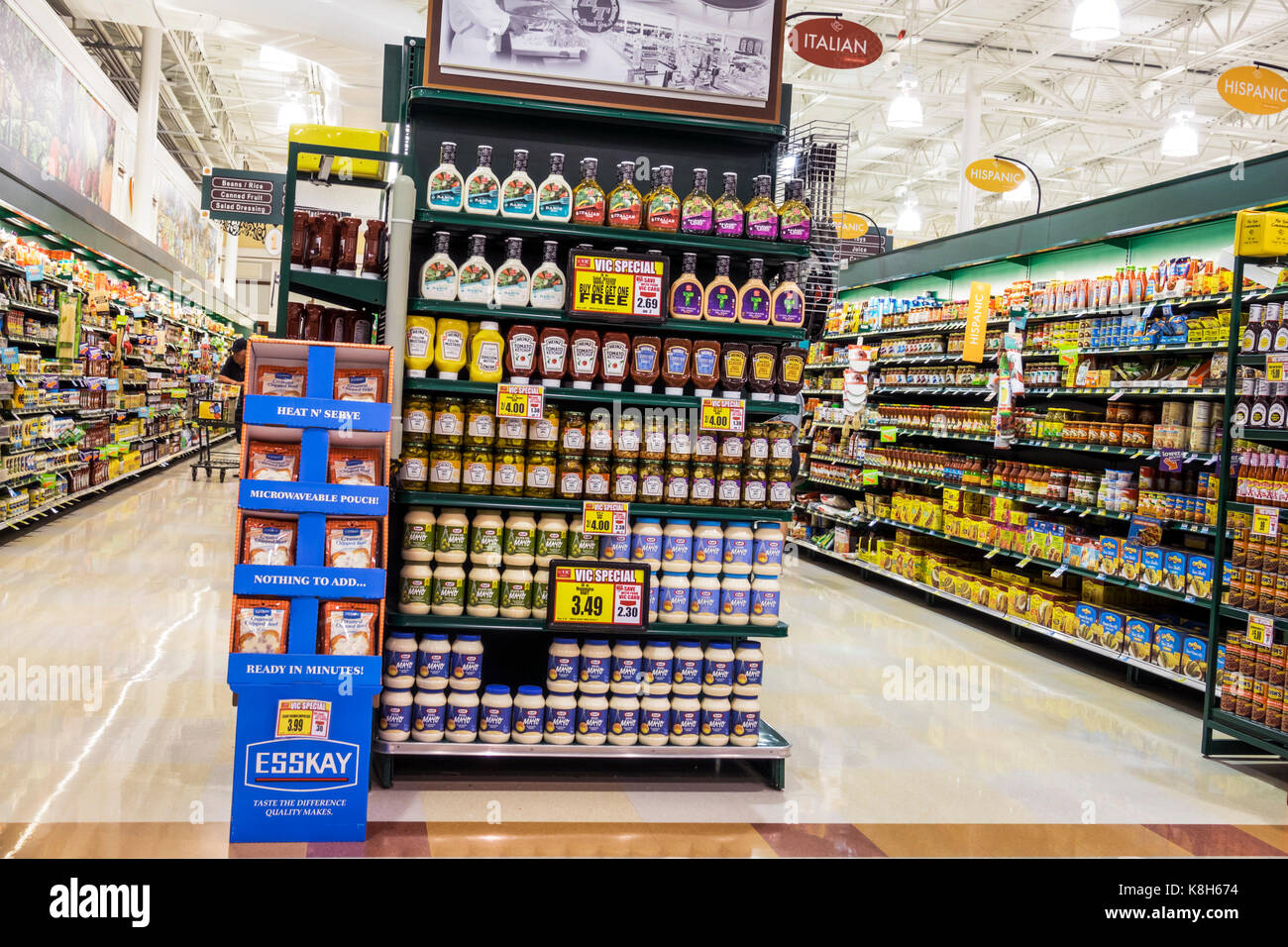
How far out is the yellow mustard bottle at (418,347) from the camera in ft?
12.6

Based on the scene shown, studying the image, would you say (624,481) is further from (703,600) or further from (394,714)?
(394,714)

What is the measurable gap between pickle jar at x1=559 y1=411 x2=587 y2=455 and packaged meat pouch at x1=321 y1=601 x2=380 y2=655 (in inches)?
38.4

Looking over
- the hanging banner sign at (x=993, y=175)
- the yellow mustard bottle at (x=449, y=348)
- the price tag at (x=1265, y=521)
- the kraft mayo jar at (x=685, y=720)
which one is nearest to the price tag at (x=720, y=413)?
the yellow mustard bottle at (x=449, y=348)

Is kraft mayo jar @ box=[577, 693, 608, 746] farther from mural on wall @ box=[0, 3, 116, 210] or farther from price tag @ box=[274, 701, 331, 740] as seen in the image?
mural on wall @ box=[0, 3, 116, 210]

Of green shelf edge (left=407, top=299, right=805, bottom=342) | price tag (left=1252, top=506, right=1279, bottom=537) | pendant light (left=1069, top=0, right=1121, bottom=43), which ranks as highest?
pendant light (left=1069, top=0, right=1121, bottom=43)

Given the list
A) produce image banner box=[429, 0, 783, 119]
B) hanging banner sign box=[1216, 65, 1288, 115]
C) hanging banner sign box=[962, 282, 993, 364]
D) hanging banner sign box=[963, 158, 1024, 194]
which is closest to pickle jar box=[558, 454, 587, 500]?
produce image banner box=[429, 0, 783, 119]

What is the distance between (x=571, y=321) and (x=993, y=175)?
32.8 ft

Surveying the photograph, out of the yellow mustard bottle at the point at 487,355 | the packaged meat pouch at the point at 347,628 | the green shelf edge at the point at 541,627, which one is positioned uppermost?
the yellow mustard bottle at the point at 487,355

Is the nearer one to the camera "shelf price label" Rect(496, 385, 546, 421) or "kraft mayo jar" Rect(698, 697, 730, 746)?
"shelf price label" Rect(496, 385, 546, 421)

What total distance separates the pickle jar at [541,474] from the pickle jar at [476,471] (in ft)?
0.47

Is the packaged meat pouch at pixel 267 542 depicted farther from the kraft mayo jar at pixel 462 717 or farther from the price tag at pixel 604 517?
the price tag at pixel 604 517

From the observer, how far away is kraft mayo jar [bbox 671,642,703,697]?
13.0ft

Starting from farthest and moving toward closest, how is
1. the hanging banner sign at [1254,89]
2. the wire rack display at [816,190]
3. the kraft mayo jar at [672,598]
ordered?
1. the hanging banner sign at [1254,89]
2. the wire rack display at [816,190]
3. the kraft mayo jar at [672,598]

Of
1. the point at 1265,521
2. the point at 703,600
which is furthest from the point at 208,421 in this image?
the point at 1265,521
